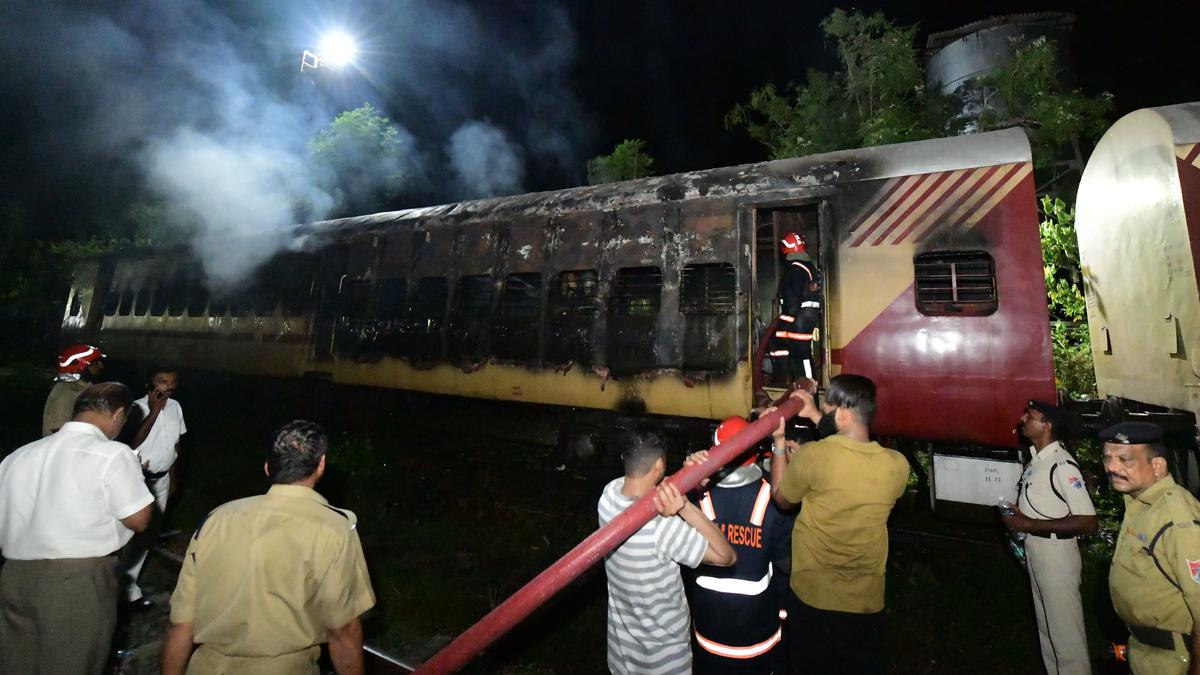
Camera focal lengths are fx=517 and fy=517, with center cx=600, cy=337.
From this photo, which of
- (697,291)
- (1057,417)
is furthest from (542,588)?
(697,291)

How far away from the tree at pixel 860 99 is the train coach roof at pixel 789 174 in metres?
7.82

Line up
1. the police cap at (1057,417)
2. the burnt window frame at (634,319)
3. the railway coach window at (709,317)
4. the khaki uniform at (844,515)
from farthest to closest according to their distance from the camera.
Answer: the burnt window frame at (634,319), the railway coach window at (709,317), the police cap at (1057,417), the khaki uniform at (844,515)

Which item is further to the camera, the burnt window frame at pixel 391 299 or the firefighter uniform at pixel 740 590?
the burnt window frame at pixel 391 299

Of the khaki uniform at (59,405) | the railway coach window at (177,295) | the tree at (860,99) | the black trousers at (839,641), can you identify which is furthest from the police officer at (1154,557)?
the railway coach window at (177,295)

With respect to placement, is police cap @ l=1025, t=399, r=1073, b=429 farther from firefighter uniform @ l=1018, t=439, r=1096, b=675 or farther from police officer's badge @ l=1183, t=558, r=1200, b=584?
police officer's badge @ l=1183, t=558, r=1200, b=584

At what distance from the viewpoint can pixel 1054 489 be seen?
2.78m

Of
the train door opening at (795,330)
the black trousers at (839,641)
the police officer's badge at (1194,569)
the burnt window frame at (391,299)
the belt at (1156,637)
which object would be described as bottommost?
the black trousers at (839,641)

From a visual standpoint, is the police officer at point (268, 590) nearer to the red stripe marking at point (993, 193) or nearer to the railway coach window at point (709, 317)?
the railway coach window at point (709, 317)

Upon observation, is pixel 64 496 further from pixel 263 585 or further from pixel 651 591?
pixel 651 591

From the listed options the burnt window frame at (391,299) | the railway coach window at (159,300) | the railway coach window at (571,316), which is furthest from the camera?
the railway coach window at (159,300)

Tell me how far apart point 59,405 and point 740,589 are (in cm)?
461

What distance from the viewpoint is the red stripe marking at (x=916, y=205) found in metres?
4.02

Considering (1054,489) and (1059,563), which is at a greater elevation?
(1054,489)

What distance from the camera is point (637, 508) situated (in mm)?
1683
